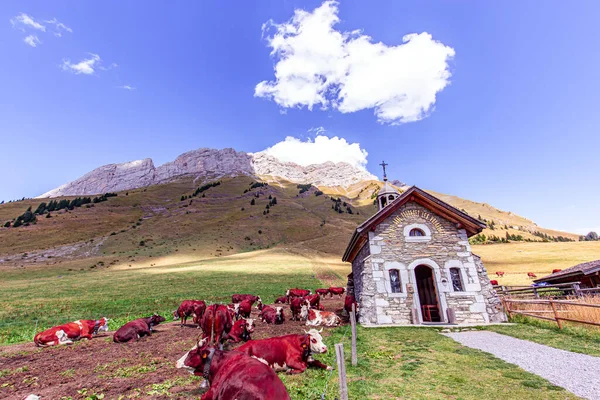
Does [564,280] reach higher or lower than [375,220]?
→ lower

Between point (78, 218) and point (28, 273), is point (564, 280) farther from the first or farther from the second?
point (78, 218)

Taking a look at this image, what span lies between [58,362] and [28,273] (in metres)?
58.4

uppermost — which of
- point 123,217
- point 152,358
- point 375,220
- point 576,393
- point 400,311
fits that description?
point 123,217

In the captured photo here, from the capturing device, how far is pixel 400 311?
1533 centimetres

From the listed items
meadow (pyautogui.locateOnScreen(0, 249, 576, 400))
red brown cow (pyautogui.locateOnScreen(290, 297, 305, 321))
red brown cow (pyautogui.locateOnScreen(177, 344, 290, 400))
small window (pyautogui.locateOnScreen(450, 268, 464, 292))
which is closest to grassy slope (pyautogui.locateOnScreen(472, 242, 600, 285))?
small window (pyautogui.locateOnScreen(450, 268, 464, 292))

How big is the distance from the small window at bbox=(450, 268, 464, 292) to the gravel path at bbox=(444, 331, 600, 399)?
387 cm

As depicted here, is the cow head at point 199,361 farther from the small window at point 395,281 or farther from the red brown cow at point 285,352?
the small window at point 395,281

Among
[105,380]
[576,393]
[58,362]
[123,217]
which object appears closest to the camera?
[576,393]

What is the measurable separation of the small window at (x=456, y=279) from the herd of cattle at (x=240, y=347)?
625 cm

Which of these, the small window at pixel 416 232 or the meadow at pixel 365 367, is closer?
the meadow at pixel 365 367

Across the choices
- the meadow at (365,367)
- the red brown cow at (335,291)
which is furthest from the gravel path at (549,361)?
the red brown cow at (335,291)

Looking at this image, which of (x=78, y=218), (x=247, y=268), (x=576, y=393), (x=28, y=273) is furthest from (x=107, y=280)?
(x=78, y=218)

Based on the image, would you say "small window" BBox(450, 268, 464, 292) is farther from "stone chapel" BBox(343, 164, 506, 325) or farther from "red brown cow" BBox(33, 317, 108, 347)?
"red brown cow" BBox(33, 317, 108, 347)

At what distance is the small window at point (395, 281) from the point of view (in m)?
15.9
